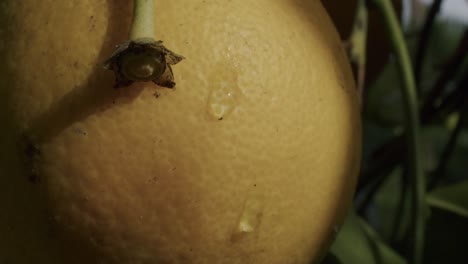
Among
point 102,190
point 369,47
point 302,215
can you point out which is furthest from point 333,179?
point 369,47

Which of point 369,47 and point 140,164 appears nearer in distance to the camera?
point 140,164

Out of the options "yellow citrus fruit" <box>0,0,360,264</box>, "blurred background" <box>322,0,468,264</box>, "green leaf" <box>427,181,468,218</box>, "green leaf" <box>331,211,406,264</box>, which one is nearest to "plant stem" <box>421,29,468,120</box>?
→ "blurred background" <box>322,0,468,264</box>

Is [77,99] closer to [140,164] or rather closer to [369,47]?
[140,164]

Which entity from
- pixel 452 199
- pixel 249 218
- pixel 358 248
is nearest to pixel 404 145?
pixel 452 199

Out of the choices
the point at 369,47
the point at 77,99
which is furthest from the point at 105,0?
the point at 369,47

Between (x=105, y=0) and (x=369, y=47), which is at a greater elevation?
(x=105, y=0)
